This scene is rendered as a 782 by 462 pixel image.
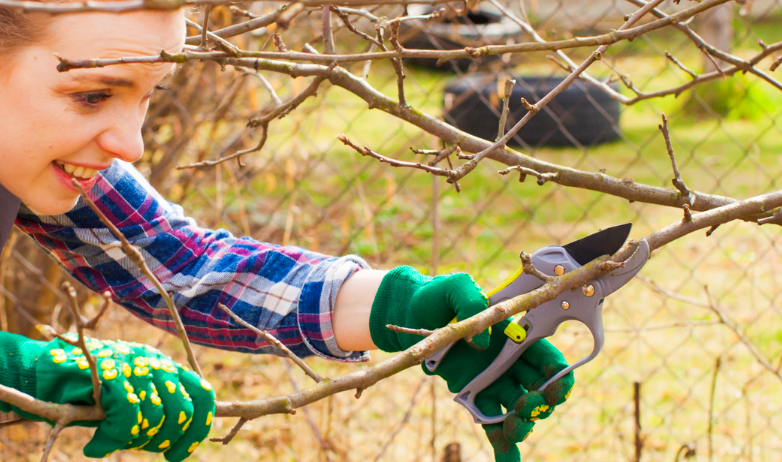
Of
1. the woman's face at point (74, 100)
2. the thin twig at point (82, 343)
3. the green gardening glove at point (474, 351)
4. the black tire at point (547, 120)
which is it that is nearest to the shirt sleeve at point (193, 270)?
the green gardening glove at point (474, 351)

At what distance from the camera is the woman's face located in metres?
0.99

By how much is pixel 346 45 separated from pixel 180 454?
365cm

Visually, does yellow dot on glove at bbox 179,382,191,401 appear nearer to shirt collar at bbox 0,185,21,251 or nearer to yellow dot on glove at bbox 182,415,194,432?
yellow dot on glove at bbox 182,415,194,432

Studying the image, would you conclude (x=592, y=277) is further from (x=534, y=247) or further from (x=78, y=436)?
(x=534, y=247)

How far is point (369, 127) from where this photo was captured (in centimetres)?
545

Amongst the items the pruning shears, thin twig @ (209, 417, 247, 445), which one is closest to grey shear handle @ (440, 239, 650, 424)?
the pruning shears

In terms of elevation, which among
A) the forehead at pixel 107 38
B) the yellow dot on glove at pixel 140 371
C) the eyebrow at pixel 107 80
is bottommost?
the yellow dot on glove at pixel 140 371

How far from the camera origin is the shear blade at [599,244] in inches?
43.0

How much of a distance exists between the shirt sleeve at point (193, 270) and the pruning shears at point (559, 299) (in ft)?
0.95

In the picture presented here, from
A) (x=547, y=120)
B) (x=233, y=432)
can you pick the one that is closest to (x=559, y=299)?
(x=233, y=432)

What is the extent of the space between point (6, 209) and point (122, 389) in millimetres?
523

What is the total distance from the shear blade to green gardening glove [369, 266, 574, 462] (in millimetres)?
163

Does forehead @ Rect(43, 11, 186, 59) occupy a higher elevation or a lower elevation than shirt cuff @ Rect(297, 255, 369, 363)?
higher

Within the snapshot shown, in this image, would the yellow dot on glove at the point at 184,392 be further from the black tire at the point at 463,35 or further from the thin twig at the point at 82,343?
the black tire at the point at 463,35
